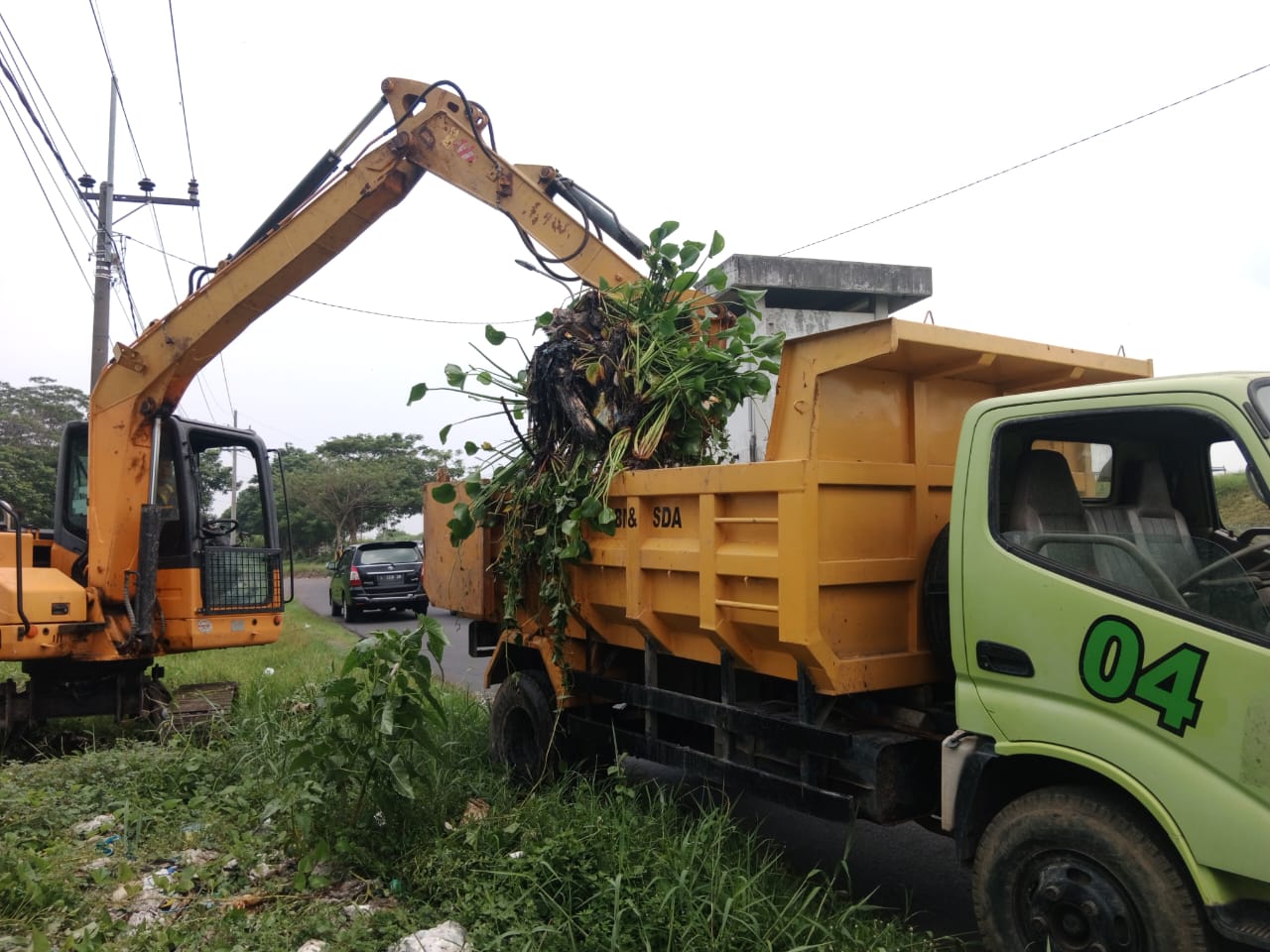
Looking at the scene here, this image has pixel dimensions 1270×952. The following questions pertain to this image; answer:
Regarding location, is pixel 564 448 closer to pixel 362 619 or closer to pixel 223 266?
pixel 223 266

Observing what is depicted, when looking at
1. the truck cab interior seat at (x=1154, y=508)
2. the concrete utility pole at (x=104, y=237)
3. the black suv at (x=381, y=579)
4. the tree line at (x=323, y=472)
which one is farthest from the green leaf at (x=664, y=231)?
the tree line at (x=323, y=472)

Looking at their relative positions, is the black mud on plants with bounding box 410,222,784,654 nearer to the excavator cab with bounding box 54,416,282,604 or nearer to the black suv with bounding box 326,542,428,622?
the excavator cab with bounding box 54,416,282,604

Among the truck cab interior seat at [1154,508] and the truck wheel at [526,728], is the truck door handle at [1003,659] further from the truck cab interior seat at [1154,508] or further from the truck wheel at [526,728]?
the truck wheel at [526,728]

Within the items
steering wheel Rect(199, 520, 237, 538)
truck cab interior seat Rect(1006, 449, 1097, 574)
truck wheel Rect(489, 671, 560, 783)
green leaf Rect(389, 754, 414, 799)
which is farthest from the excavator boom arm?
truck cab interior seat Rect(1006, 449, 1097, 574)

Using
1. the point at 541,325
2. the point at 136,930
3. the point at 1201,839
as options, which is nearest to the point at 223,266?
the point at 541,325

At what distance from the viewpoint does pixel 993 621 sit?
10.7ft

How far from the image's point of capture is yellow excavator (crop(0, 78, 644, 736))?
Result: 22.4 feet

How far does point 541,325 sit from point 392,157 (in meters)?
2.08

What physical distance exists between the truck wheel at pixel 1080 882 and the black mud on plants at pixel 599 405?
2.40 meters

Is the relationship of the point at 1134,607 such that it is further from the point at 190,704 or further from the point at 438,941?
the point at 190,704

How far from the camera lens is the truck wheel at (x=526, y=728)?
5504mm

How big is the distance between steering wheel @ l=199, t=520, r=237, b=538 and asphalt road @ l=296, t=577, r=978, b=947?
15.6ft

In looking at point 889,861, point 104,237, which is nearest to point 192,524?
point 889,861

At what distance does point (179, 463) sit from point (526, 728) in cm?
366
